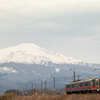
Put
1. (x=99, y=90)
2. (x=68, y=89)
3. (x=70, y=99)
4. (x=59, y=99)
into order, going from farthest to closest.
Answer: (x=68, y=89) → (x=99, y=90) → (x=59, y=99) → (x=70, y=99)

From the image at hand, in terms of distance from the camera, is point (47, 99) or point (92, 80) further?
point (92, 80)

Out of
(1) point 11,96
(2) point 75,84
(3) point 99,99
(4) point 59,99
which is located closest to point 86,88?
(2) point 75,84

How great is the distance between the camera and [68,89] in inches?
3241

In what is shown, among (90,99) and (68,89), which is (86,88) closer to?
(68,89)

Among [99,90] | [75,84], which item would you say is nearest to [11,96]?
[99,90]

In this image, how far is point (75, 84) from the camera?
74.9 metres

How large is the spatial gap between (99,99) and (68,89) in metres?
48.5

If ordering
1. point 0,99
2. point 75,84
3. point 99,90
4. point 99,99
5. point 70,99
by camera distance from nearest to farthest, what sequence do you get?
point 99,99, point 70,99, point 0,99, point 99,90, point 75,84

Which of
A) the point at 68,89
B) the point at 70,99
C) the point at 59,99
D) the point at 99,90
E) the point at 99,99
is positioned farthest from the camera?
the point at 68,89

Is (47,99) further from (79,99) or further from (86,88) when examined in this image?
(86,88)

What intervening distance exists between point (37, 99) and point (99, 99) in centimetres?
903

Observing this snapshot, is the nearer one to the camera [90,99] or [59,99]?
[90,99]

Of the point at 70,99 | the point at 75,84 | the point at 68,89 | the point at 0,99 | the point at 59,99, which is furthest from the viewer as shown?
the point at 68,89

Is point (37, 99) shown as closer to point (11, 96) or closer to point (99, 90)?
point (11, 96)
